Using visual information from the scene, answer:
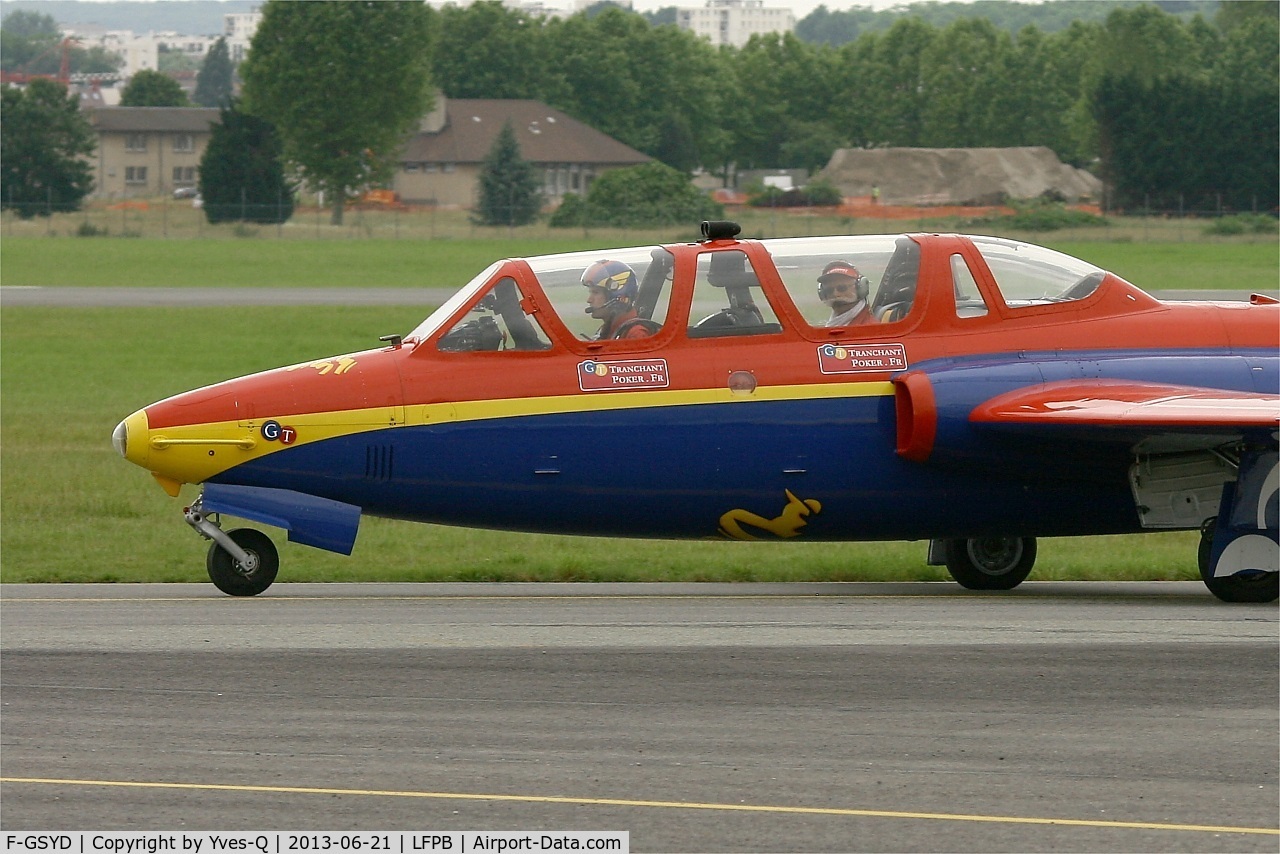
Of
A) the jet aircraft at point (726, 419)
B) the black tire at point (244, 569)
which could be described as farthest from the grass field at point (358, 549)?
the jet aircraft at point (726, 419)

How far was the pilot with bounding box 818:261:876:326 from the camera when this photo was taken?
12383 millimetres

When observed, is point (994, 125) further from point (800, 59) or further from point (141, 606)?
point (141, 606)

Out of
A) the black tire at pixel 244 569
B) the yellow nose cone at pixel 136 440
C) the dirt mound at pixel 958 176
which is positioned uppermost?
the dirt mound at pixel 958 176

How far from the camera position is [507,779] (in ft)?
25.4

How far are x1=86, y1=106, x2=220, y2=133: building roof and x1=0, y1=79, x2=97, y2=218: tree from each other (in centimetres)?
3729

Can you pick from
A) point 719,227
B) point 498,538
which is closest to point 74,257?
point 498,538

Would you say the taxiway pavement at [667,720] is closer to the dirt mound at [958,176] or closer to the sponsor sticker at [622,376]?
the sponsor sticker at [622,376]

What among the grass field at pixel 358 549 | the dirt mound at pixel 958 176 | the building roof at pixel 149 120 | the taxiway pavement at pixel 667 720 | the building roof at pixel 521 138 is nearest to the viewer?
the taxiway pavement at pixel 667 720

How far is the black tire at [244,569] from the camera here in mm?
12539

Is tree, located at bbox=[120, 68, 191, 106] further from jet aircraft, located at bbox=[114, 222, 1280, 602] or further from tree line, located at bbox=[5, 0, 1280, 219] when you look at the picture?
jet aircraft, located at bbox=[114, 222, 1280, 602]

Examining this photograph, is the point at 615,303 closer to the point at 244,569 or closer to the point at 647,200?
the point at 244,569

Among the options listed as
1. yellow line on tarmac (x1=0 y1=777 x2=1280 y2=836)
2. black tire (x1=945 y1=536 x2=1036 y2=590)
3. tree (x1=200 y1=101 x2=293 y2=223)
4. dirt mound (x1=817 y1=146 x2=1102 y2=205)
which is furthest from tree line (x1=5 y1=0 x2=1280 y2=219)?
yellow line on tarmac (x1=0 y1=777 x2=1280 y2=836)

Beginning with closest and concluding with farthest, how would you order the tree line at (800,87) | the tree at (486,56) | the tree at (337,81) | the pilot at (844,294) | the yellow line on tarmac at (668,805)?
the yellow line on tarmac at (668,805)
the pilot at (844,294)
the tree line at (800,87)
the tree at (337,81)
the tree at (486,56)
